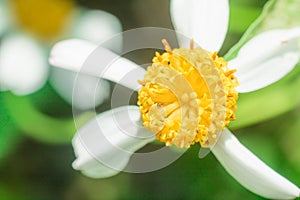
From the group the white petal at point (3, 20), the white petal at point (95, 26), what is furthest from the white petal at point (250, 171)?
the white petal at point (3, 20)

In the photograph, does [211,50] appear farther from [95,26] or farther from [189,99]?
[95,26]

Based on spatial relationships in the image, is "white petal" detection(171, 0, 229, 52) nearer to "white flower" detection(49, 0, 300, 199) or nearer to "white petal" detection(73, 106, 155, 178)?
"white flower" detection(49, 0, 300, 199)

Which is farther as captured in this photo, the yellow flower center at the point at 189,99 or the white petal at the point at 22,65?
the white petal at the point at 22,65

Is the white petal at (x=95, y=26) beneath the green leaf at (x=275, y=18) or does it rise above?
beneath

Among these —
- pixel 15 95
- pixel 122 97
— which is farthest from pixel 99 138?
pixel 15 95

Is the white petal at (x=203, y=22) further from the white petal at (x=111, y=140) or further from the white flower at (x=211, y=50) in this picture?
the white petal at (x=111, y=140)

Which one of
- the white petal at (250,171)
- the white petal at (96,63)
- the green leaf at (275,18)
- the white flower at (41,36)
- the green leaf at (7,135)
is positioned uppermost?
the green leaf at (275,18)

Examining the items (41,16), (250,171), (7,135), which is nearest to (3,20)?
(41,16)
